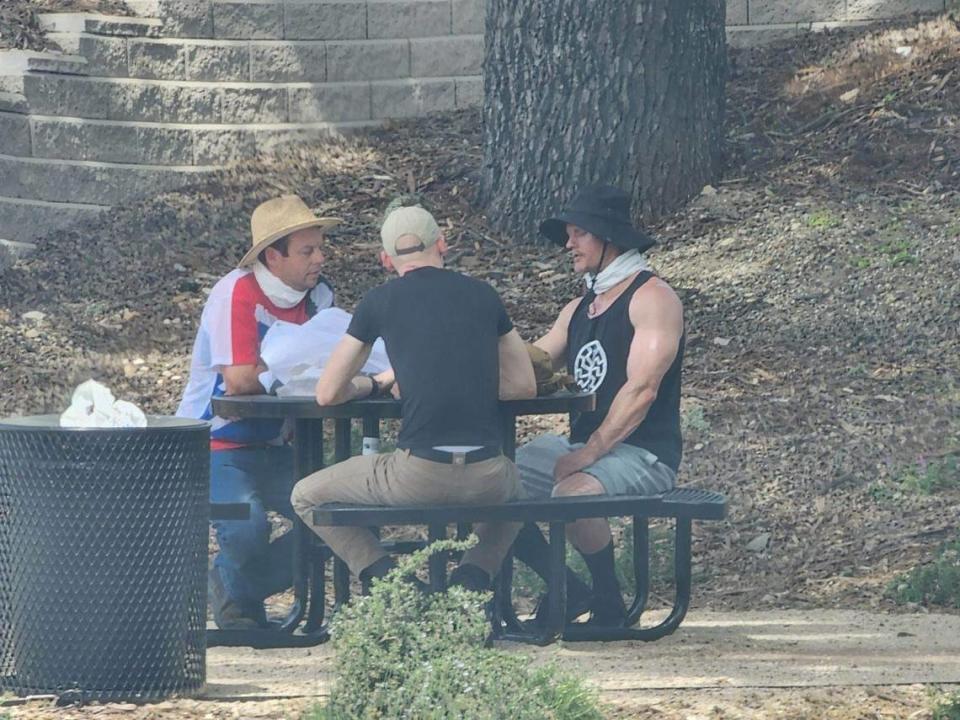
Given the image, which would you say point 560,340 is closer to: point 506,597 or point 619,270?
point 619,270

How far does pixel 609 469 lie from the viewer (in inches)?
249

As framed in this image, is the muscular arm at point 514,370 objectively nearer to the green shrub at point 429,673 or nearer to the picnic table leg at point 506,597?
the picnic table leg at point 506,597

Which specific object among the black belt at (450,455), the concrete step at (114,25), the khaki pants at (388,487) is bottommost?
the khaki pants at (388,487)

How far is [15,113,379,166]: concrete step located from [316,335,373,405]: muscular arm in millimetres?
6343

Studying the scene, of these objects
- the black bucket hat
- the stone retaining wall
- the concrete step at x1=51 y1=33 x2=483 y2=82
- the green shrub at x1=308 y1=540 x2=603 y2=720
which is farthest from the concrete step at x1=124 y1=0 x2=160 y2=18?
the green shrub at x1=308 y1=540 x2=603 y2=720

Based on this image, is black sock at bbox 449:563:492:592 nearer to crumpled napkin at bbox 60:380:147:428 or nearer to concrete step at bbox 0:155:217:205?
crumpled napkin at bbox 60:380:147:428

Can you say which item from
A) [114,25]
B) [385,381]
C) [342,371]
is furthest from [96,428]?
[114,25]

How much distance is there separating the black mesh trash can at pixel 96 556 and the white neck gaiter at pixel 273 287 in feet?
3.90

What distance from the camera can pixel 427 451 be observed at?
5.95m

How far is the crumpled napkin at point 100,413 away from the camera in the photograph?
5.39 m

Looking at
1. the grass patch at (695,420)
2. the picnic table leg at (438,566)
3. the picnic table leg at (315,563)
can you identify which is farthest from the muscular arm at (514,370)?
the grass patch at (695,420)

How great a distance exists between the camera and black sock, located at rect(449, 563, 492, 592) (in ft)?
20.1

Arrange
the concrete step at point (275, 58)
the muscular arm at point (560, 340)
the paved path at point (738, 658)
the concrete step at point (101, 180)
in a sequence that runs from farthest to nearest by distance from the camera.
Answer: the concrete step at point (275, 58) < the concrete step at point (101, 180) < the muscular arm at point (560, 340) < the paved path at point (738, 658)

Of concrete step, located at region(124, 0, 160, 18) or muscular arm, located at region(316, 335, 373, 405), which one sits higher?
concrete step, located at region(124, 0, 160, 18)
